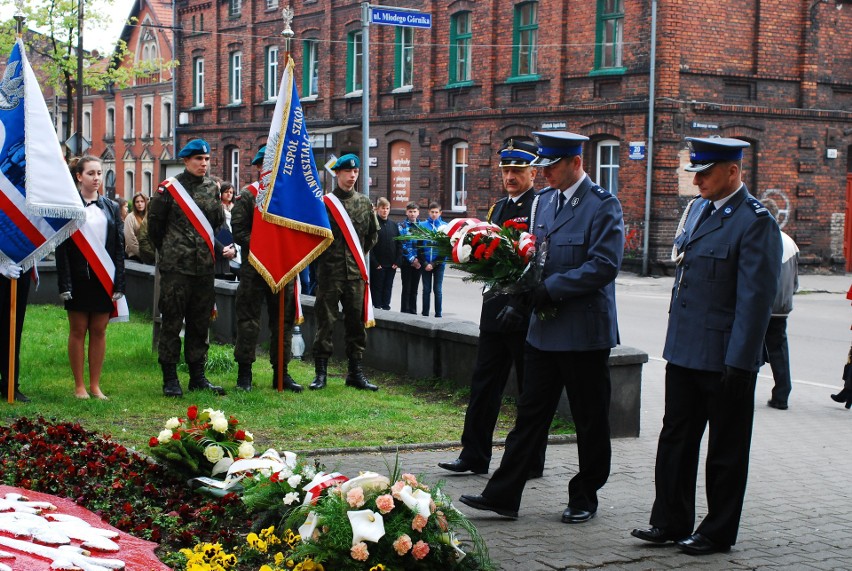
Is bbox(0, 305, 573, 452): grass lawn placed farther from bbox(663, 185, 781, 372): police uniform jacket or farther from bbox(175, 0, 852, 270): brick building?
bbox(175, 0, 852, 270): brick building

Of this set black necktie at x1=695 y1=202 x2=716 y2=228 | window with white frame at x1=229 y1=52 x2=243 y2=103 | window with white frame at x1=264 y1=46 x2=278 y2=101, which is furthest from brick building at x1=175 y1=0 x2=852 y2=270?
black necktie at x1=695 y1=202 x2=716 y2=228

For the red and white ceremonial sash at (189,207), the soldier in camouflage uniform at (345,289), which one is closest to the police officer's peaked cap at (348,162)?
the soldier in camouflage uniform at (345,289)

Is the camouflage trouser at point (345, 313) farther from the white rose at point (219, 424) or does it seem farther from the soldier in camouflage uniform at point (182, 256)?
the white rose at point (219, 424)

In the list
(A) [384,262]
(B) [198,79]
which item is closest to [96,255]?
(A) [384,262]

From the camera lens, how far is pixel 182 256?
33.0ft

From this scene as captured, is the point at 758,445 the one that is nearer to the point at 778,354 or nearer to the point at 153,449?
the point at 778,354

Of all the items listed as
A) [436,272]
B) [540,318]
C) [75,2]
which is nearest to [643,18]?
[436,272]

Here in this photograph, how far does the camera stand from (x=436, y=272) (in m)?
19.2

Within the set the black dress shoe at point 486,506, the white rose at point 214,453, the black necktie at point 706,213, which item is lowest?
the black dress shoe at point 486,506

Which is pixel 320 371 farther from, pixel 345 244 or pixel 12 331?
pixel 12 331

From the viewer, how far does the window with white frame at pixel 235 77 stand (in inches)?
1914

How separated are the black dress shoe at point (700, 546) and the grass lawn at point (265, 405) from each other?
285cm

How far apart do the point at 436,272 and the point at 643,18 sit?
12.9 metres

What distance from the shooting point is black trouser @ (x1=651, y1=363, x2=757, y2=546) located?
5.98 metres
